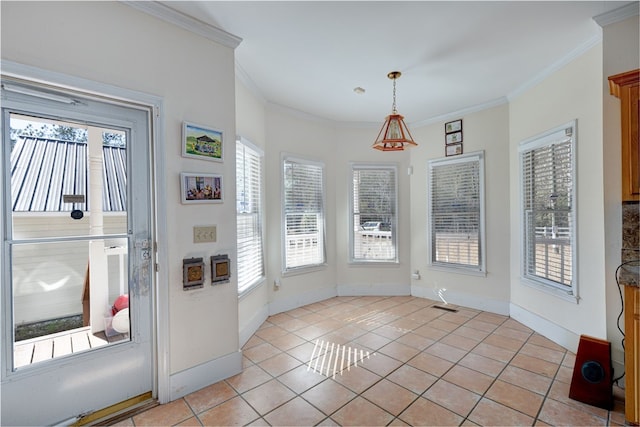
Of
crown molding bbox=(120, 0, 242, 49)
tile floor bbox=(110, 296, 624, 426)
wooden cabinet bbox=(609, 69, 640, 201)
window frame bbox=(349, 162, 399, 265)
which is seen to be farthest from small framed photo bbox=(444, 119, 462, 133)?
crown molding bbox=(120, 0, 242, 49)

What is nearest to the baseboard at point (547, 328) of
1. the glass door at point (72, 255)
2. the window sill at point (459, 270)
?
the window sill at point (459, 270)

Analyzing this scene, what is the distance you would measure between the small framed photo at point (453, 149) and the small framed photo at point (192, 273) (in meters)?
3.69

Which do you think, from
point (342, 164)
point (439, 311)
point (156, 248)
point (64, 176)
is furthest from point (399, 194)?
point (64, 176)

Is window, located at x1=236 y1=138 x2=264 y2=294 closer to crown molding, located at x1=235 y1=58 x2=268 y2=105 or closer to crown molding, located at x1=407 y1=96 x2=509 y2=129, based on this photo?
Answer: crown molding, located at x1=235 y1=58 x2=268 y2=105

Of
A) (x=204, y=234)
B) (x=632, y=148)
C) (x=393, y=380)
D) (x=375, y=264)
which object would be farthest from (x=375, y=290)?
(x=632, y=148)

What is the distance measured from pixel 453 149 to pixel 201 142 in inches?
138

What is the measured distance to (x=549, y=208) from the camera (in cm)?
315

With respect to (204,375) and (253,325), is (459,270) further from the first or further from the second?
(204,375)

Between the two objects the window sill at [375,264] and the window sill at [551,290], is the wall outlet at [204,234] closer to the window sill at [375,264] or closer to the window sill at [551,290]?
the window sill at [375,264]

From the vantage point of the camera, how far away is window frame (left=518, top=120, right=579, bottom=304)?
2758 millimetres

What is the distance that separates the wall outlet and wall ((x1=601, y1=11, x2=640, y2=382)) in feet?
10.2

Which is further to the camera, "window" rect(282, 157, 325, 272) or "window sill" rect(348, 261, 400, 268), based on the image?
"window sill" rect(348, 261, 400, 268)

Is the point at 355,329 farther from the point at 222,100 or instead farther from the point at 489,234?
the point at 222,100

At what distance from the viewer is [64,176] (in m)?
1.85
